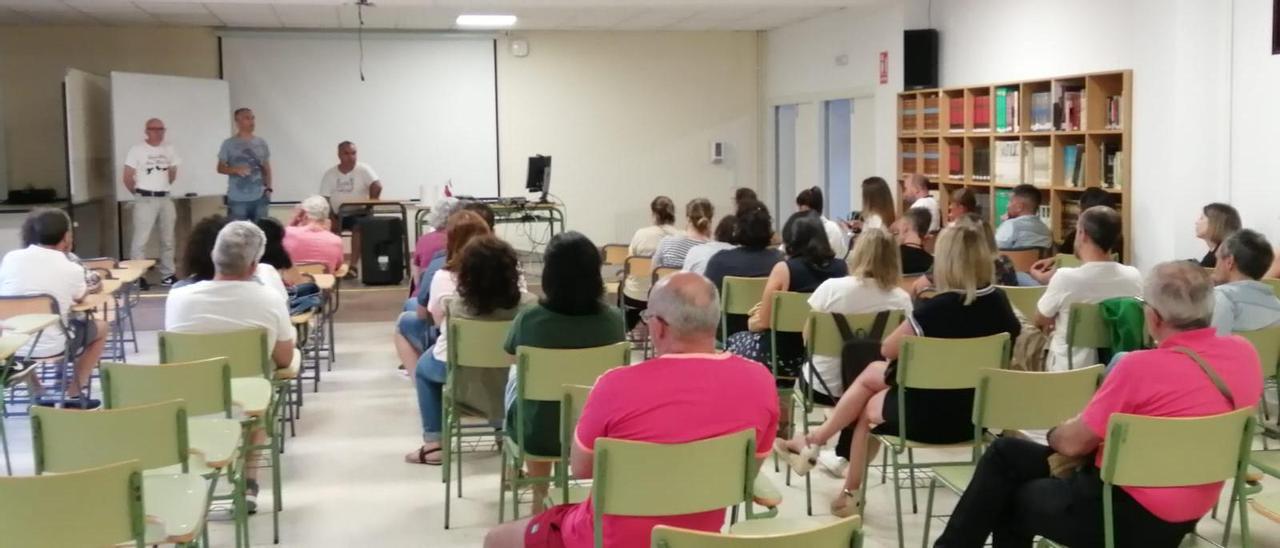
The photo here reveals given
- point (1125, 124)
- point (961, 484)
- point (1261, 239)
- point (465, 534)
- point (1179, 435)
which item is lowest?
point (465, 534)

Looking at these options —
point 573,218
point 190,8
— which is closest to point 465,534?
point 190,8

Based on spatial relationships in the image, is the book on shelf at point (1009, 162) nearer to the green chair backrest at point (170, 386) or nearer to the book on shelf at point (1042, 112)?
the book on shelf at point (1042, 112)

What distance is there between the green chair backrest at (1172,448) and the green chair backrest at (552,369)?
161 cm

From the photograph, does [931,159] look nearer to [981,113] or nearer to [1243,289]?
[981,113]

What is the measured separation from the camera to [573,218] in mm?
14734

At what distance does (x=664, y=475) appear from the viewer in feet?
9.61

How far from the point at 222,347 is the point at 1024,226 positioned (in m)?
5.48

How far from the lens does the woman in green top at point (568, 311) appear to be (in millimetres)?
4367

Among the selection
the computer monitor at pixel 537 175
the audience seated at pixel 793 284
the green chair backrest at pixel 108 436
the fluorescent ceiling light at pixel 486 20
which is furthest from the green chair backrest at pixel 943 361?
the fluorescent ceiling light at pixel 486 20

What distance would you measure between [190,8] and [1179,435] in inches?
403

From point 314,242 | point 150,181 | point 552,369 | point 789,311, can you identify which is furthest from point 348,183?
point 552,369

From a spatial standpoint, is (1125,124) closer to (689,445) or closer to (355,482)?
(355,482)

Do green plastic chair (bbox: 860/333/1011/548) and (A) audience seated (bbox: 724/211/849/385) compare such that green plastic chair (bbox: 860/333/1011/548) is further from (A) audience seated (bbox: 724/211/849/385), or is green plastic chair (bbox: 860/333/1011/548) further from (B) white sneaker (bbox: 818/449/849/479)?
(A) audience seated (bbox: 724/211/849/385)

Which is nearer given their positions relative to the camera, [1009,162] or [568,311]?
[568,311]
